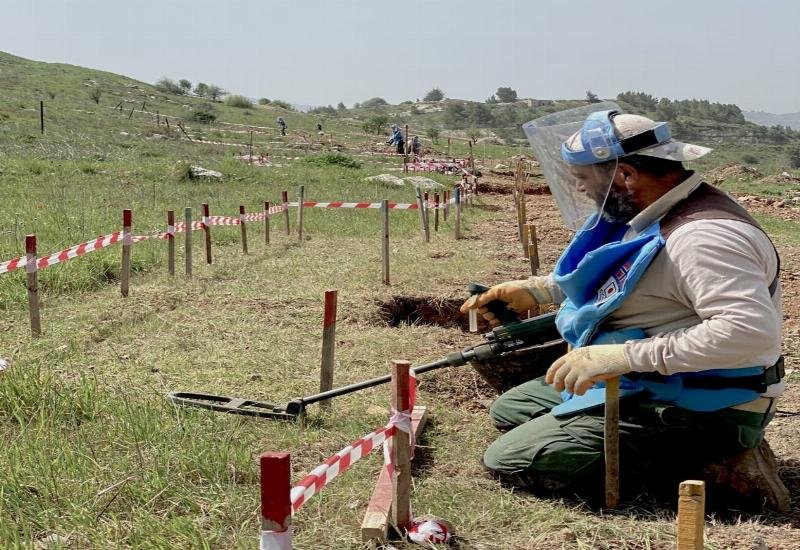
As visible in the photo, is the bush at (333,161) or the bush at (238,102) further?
the bush at (238,102)

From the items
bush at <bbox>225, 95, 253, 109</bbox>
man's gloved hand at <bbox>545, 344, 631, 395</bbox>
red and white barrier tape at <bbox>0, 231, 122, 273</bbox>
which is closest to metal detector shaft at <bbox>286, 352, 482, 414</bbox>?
man's gloved hand at <bbox>545, 344, 631, 395</bbox>

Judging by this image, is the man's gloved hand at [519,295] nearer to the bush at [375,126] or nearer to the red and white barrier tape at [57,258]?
the red and white barrier tape at [57,258]

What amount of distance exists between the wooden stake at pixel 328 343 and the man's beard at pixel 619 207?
1.66 m

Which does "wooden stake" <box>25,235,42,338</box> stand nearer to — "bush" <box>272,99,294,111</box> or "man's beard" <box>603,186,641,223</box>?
"man's beard" <box>603,186,641,223</box>

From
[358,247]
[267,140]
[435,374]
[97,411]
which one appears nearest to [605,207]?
[435,374]

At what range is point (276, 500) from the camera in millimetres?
2117

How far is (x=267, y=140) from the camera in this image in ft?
133

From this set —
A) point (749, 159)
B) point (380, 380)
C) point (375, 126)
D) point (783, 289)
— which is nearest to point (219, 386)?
point (380, 380)

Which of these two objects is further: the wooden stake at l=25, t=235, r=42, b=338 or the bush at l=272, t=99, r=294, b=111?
the bush at l=272, t=99, r=294, b=111

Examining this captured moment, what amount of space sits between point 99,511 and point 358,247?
8.60 m

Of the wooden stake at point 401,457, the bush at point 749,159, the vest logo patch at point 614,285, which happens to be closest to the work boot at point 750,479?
the vest logo patch at point 614,285

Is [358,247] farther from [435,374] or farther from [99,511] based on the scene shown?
[99,511]

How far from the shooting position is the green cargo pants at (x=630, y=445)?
11.1 ft

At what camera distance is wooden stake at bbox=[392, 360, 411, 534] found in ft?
9.64
